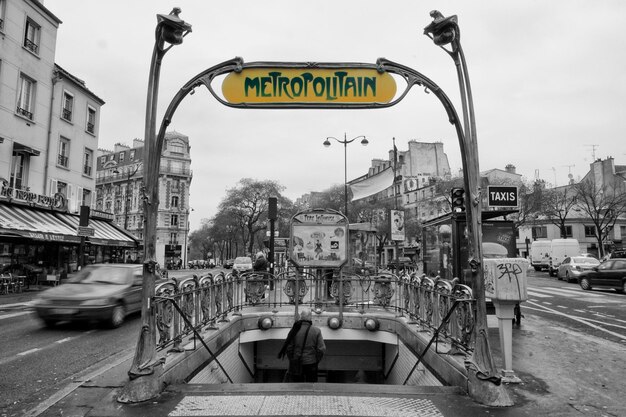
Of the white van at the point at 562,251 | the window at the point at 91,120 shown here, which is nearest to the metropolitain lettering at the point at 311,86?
the window at the point at 91,120

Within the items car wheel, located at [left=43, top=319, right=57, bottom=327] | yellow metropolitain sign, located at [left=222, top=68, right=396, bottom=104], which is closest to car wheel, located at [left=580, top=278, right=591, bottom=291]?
yellow metropolitain sign, located at [left=222, top=68, right=396, bottom=104]

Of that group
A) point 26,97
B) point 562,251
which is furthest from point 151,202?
point 562,251

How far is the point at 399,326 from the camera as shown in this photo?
9516 millimetres

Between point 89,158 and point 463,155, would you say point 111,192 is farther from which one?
point 463,155

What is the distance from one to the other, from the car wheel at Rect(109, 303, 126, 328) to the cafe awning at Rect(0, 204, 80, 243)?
11.2 meters

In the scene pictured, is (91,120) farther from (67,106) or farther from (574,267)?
(574,267)

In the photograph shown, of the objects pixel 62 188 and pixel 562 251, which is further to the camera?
pixel 562 251

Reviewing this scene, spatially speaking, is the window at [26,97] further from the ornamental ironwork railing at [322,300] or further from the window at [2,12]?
the ornamental ironwork railing at [322,300]

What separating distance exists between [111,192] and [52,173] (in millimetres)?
61506

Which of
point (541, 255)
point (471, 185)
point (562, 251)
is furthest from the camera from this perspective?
point (541, 255)

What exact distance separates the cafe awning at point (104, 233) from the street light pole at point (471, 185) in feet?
78.1

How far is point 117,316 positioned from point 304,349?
222 inches

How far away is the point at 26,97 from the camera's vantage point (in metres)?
23.9

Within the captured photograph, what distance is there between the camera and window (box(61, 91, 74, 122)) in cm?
2691
